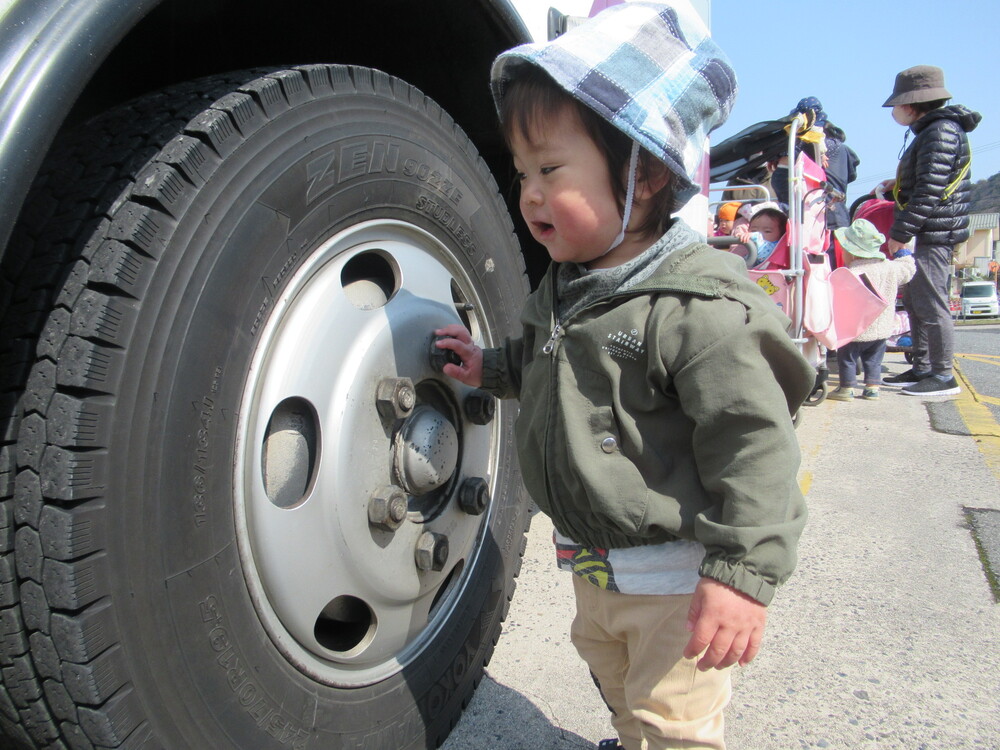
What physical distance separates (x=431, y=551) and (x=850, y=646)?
3.91ft

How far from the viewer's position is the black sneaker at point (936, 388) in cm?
539

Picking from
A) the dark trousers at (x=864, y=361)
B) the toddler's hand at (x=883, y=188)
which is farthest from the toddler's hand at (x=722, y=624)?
the toddler's hand at (x=883, y=188)

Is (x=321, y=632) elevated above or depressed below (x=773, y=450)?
below

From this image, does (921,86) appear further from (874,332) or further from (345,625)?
(345,625)

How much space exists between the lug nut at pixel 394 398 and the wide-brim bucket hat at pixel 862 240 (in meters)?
5.22

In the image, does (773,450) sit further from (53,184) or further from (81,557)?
(53,184)

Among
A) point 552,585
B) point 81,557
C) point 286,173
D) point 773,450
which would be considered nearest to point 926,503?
point 552,585

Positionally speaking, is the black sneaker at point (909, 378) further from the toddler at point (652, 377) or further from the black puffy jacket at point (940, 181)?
the toddler at point (652, 377)

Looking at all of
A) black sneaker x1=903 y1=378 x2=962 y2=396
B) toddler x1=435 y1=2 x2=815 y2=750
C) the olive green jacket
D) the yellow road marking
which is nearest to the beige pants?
toddler x1=435 y1=2 x2=815 y2=750

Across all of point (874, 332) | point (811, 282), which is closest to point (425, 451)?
point (811, 282)

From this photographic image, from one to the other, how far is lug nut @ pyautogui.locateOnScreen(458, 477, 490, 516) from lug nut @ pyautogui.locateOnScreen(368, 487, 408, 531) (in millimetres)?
230

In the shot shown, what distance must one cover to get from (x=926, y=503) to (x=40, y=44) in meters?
3.15

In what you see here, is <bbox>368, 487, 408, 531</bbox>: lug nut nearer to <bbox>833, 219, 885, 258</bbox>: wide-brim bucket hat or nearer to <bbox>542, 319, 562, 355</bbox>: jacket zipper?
<bbox>542, 319, 562, 355</bbox>: jacket zipper

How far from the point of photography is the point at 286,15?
1.44m
